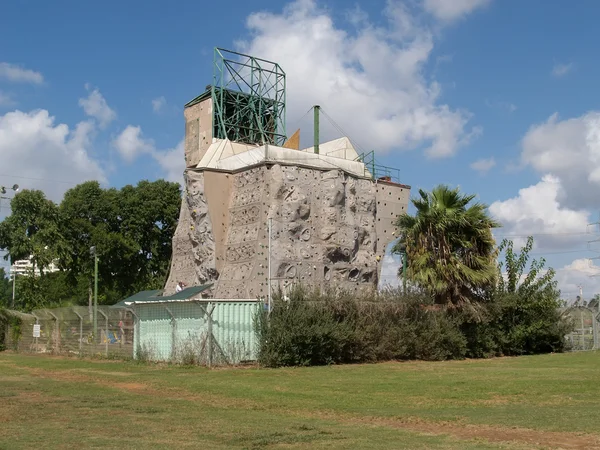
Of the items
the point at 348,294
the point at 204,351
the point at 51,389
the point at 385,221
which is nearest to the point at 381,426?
the point at 51,389

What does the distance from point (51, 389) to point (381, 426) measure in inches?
434

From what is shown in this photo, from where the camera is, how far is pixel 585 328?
43000 mm

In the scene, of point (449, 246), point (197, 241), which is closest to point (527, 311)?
point (449, 246)

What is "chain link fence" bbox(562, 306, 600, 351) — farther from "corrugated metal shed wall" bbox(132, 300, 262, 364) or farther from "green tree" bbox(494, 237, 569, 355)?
"corrugated metal shed wall" bbox(132, 300, 262, 364)

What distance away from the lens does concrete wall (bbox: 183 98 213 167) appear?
1987 inches

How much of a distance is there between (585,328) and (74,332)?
30.0 meters

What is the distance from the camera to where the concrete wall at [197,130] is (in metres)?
50.5

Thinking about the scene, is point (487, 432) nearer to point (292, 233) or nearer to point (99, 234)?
point (292, 233)

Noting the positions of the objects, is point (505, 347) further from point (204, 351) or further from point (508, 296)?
point (204, 351)

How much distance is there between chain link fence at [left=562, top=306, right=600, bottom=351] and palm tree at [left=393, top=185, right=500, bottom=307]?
12.0 m

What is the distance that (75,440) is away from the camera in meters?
11.0

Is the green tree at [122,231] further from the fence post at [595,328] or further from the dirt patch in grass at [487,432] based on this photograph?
the dirt patch in grass at [487,432]

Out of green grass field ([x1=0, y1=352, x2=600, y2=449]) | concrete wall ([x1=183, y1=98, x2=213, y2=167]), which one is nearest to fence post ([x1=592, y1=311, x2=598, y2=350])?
green grass field ([x1=0, y1=352, x2=600, y2=449])

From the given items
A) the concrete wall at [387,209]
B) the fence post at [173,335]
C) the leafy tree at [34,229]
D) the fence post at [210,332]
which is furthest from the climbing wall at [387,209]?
the leafy tree at [34,229]
